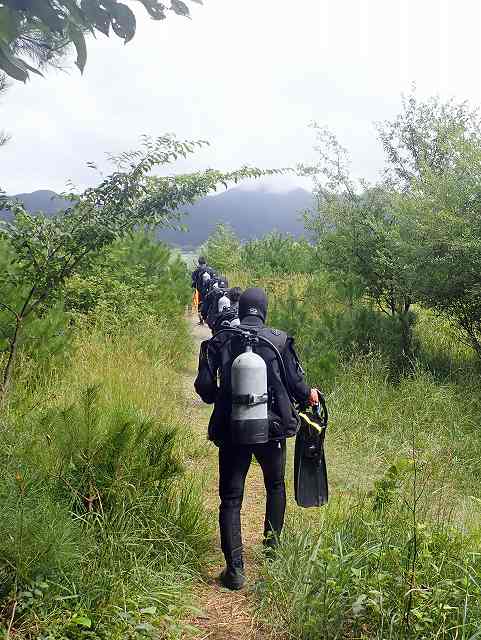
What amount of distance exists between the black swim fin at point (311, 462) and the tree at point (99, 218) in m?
2.03

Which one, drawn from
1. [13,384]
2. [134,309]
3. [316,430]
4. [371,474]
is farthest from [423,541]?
[134,309]

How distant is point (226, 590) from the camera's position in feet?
10.4

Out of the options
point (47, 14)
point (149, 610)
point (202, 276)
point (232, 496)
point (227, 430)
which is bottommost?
point (149, 610)

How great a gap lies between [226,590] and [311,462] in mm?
835

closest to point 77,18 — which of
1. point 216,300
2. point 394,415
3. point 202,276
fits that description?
point 394,415

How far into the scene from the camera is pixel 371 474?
17.3 feet

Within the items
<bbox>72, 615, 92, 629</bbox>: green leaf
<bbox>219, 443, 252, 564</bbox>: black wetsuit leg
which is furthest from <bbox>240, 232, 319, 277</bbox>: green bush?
<bbox>72, 615, 92, 629</bbox>: green leaf

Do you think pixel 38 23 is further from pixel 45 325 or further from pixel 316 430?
pixel 45 325

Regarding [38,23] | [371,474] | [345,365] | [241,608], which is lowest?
[241,608]

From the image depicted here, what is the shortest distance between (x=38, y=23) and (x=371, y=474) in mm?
4647

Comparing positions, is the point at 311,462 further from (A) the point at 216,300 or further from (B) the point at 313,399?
(A) the point at 216,300

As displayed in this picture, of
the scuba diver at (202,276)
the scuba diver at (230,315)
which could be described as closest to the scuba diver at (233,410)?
the scuba diver at (230,315)

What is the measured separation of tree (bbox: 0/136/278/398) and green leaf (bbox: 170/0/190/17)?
295cm

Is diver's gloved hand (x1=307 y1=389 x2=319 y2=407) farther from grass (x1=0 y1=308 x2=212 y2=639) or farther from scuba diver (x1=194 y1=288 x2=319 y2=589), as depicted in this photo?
grass (x1=0 y1=308 x2=212 y2=639)
